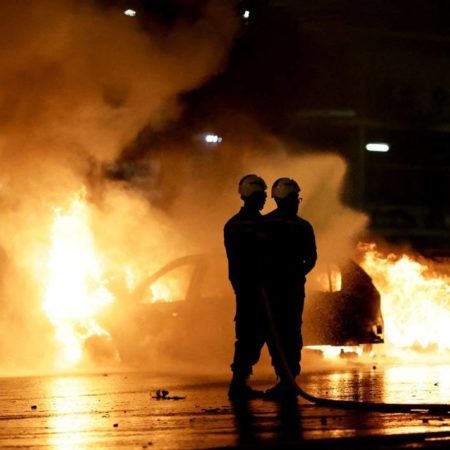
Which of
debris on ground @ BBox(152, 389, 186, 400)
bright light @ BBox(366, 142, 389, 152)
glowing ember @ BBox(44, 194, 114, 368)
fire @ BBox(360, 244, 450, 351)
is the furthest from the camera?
bright light @ BBox(366, 142, 389, 152)

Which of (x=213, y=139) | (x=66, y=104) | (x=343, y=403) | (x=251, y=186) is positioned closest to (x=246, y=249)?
(x=251, y=186)

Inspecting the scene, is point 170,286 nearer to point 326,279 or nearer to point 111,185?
point 326,279

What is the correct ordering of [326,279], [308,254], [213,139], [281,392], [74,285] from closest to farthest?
[281,392]
[308,254]
[326,279]
[74,285]
[213,139]

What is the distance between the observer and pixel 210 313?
1528cm

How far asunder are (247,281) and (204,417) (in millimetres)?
1808

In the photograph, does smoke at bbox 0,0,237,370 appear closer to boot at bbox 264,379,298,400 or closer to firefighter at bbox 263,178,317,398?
firefighter at bbox 263,178,317,398

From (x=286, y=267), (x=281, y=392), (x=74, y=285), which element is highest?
(x=74, y=285)

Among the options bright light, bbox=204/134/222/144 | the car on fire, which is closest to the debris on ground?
the car on fire

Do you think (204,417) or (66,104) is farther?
(66,104)

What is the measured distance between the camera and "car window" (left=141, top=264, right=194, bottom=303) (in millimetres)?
16109

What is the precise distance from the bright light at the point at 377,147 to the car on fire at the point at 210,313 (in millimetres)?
30002

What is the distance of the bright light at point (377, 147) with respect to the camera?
45553 mm

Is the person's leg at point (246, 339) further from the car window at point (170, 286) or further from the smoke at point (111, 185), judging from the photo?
the car window at point (170, 286)

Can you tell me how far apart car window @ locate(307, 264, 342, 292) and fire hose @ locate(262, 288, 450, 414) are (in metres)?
5.15
